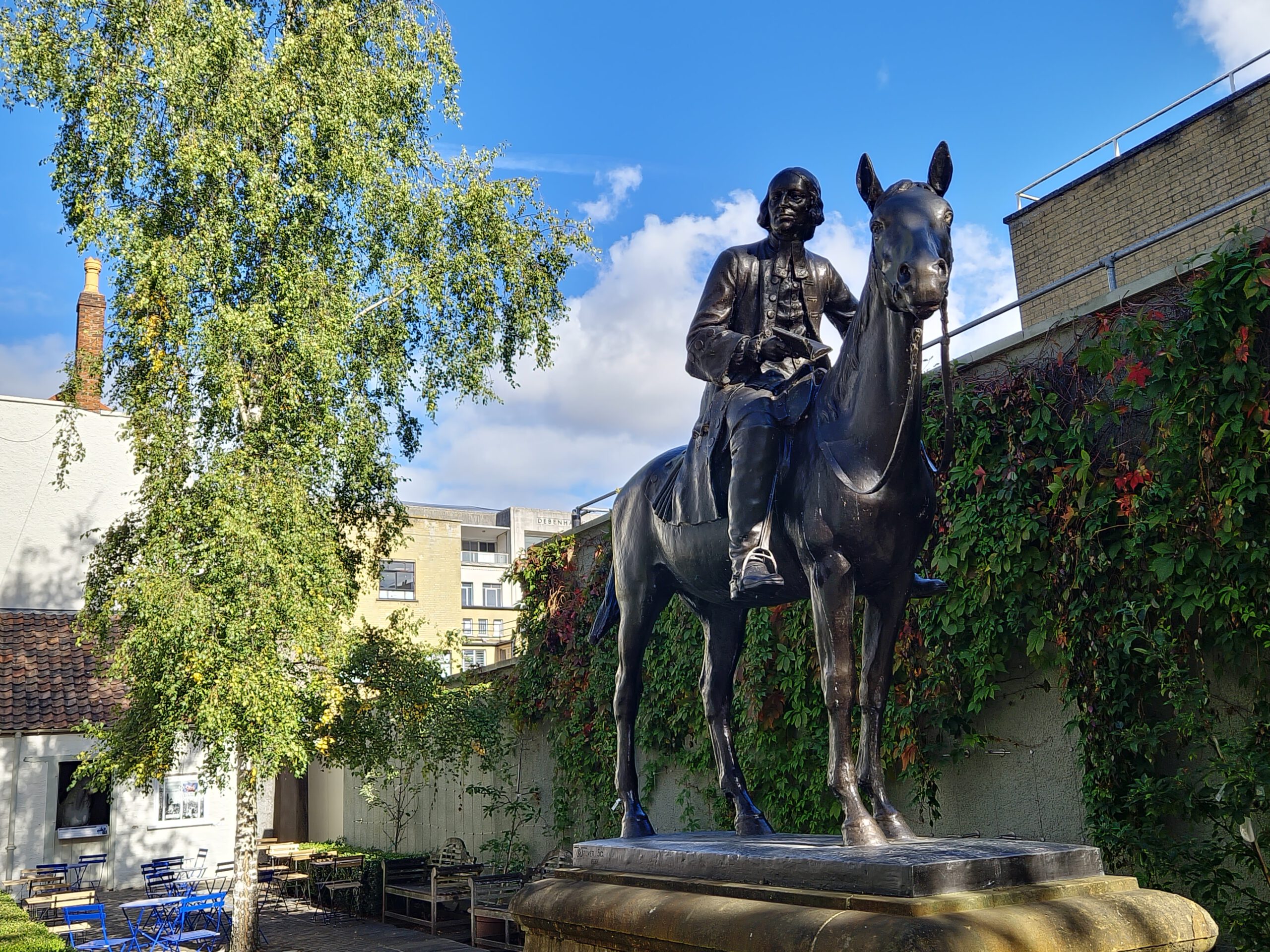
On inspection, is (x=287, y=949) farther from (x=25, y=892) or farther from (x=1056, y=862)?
(x=1056, y=862)

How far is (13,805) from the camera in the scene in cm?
1948

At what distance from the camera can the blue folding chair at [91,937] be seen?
417 inches

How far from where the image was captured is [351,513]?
15477 mm

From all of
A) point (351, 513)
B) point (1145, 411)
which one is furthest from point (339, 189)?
point (1145, 411)

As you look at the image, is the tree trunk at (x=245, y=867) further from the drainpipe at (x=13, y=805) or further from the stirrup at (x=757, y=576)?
the stirrup at (x=757, y=576)

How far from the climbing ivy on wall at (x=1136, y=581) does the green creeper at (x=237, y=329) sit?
6.82 metres

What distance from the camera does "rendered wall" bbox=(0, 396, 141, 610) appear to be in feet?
75.2

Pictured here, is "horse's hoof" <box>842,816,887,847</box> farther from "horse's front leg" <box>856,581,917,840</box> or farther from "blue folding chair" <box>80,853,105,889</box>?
"blue folding chair" <box>80,853,105,889</box>

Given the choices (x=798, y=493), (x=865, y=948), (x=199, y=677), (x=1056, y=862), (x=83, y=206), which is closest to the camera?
(x=865, y=948)

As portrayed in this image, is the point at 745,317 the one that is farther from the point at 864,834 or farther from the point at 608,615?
the point at 864,834

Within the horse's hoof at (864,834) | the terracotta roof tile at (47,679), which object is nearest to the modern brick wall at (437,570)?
the terracotta roof tile at (47,679)

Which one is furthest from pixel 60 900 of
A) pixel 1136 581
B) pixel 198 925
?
pixel 1136 581

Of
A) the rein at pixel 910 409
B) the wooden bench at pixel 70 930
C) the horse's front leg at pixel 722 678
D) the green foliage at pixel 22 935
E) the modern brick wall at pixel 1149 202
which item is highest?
the modern brick wall at pixel 1149 202

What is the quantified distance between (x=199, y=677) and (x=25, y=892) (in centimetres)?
909
